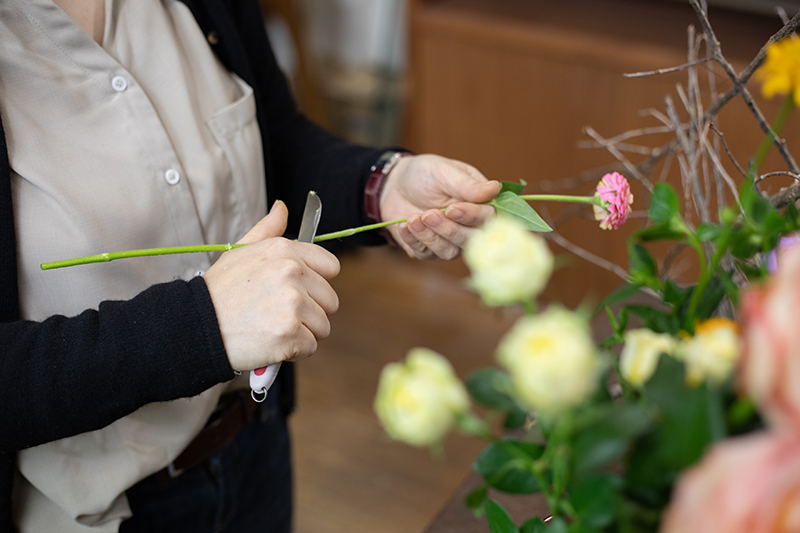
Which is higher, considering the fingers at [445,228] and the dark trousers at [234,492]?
the fingers at [445,228]

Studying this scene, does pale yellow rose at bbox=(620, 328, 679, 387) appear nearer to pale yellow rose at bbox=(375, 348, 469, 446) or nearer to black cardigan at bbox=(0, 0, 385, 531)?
→ pale yellow rose at bbox=(375, 348, 469, 446)

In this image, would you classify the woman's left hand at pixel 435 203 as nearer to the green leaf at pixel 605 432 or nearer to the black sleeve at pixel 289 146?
the black sleeve at pixel 289 146

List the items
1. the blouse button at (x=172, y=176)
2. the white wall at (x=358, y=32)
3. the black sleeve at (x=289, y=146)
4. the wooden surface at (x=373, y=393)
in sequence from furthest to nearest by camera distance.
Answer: the white wall at (x=358, y=32) < the wooden surface at (x=373, y=393) < the black sleeve at (x=289, y=146) < the blouse button at (x=172, y=176)

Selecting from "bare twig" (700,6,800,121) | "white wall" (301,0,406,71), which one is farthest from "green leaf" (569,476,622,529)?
"white wall" (301,0,406,71)

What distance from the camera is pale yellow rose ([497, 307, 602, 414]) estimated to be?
217mm

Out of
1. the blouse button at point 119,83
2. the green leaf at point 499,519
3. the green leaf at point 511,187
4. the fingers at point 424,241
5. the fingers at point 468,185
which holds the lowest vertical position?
the fingers at point 424,241

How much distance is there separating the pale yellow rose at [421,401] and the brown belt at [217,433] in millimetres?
544

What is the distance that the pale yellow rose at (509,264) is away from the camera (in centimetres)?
24

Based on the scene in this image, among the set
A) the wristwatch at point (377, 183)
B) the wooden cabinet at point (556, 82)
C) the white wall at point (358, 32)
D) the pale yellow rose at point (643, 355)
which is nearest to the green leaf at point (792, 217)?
the pale yellow rose at point (643, 355)

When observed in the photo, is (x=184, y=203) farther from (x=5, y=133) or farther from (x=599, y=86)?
(x=599, y=86)

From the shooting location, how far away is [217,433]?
76 cm

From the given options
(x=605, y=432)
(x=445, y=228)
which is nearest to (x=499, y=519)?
(x=605, y=432)

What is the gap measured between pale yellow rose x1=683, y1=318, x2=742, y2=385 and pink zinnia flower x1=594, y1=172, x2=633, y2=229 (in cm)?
31

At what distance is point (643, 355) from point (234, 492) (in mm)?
655
